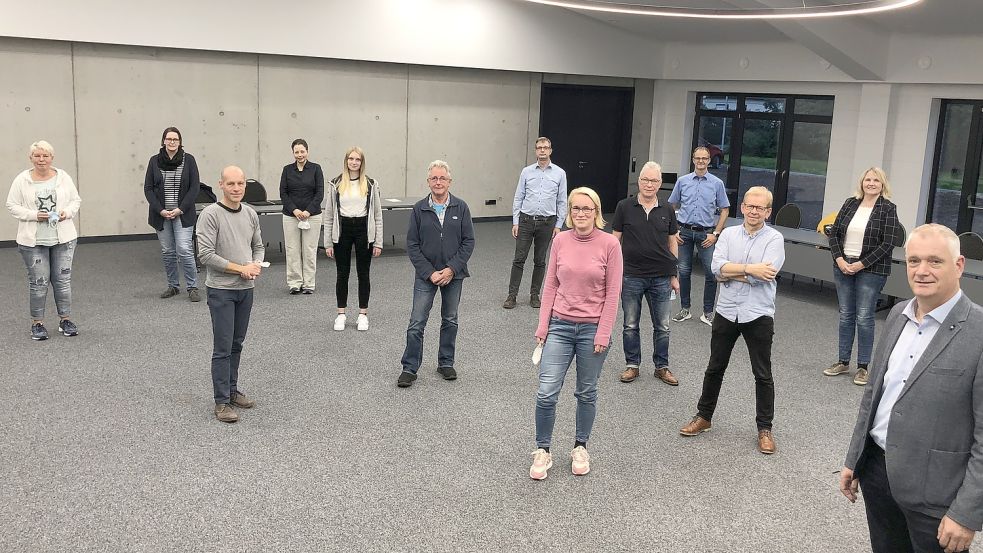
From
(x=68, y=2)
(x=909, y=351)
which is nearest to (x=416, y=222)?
(x=909, y=351)

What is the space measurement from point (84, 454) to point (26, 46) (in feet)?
23.6

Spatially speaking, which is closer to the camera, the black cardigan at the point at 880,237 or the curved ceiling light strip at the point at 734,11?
the black cardigan at the point at 880,237

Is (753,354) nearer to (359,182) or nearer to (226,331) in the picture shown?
(226,331)

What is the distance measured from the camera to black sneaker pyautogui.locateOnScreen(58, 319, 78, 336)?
22.7 ft

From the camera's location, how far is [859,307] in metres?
6.41

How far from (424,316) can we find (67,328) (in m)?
3.04

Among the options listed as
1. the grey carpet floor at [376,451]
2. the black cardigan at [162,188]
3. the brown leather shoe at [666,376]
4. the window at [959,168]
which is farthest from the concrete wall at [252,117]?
the brown leather shoe at [666,376]

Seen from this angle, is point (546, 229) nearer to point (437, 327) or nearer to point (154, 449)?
point (437, 327)

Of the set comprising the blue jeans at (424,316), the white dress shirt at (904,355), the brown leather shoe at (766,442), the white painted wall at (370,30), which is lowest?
the brown leather shoe at (766,442)

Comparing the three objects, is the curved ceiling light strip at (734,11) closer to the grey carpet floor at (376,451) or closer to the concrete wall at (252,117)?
the grey carpet floor at (376,451)

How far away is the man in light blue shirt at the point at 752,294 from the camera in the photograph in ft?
16.1

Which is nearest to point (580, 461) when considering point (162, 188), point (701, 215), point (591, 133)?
point (701, 215)

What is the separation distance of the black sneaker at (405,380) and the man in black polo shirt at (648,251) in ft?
5.08

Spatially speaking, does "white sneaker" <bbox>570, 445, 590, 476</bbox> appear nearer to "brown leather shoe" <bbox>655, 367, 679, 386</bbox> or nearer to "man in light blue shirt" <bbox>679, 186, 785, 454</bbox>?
"man in light blue shirt" <bbox>679, 186, 785, 454</bbox>
